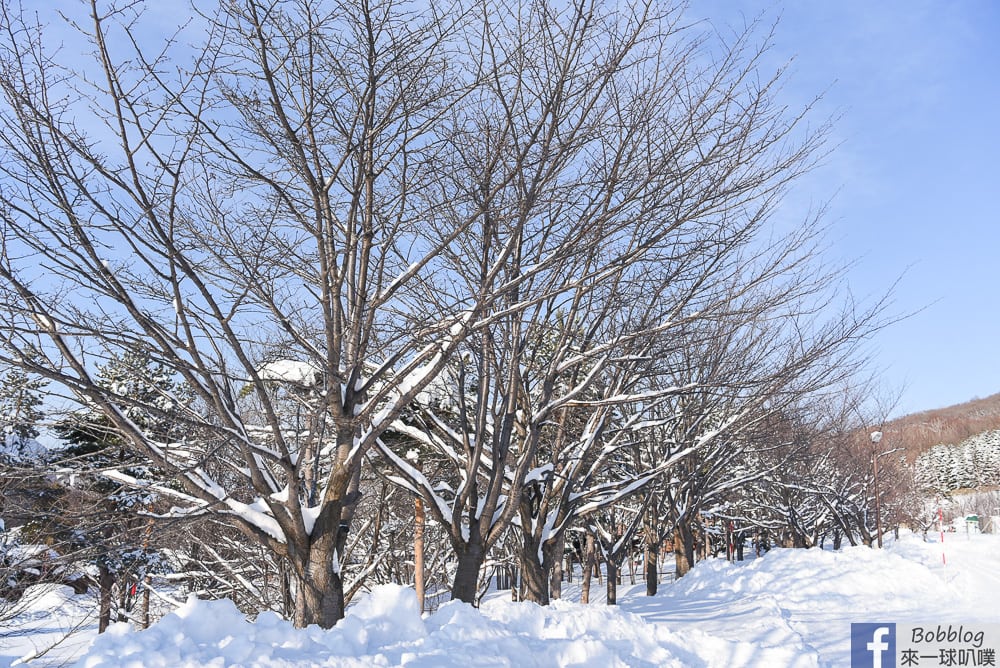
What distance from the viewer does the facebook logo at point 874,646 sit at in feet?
28.6

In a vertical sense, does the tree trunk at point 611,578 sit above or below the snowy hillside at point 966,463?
above

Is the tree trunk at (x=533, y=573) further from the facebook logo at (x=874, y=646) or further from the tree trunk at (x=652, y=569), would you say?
the tree trunk at (x=652, y=569)

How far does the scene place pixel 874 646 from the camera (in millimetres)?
9609

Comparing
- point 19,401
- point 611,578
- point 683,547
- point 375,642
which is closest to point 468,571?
point 375,642

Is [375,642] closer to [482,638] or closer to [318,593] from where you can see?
[482,638]

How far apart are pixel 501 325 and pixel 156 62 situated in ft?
16.7

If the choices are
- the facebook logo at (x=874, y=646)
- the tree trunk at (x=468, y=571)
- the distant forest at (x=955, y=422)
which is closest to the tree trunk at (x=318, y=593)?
the tree trunk at (x=468, y=571)

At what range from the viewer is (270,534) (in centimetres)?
656

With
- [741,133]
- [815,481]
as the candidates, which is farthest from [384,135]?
[815,481]

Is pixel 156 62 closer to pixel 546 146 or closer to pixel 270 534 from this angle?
pixel 546 146

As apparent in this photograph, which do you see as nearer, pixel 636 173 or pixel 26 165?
pixel 26 165

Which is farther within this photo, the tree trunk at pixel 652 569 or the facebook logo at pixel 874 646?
the tree trunk at pixel 652 569

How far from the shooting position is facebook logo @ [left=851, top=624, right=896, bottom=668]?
873 centimetres

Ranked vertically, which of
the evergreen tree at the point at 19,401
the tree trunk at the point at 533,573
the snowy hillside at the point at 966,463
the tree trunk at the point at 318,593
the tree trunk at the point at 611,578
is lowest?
the snowy hillside at the point at 966,463
